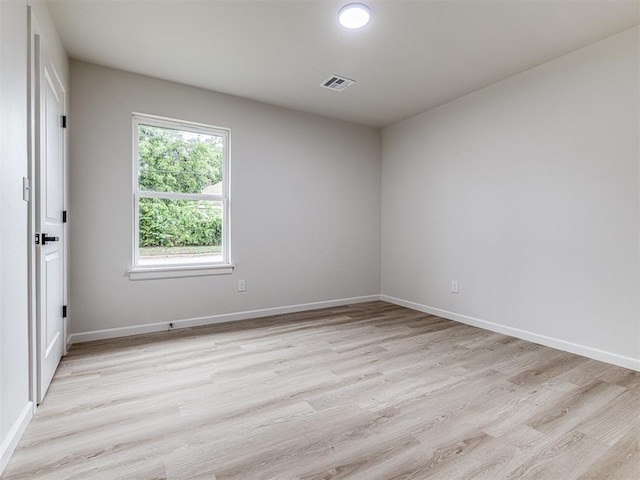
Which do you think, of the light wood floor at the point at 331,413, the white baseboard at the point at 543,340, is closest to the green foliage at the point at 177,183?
the light wood floor at the point at 331,413

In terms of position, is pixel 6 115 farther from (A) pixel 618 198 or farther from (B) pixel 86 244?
(A) pixel 618 198

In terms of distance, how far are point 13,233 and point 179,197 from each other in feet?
6.31

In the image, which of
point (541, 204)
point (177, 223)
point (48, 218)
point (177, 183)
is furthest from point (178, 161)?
point (541, 204)

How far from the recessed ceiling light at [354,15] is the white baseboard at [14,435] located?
2.90 metres

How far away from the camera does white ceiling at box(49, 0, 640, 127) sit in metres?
2.19

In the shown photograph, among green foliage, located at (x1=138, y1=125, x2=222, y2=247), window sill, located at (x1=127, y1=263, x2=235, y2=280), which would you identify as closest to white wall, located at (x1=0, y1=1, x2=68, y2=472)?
window sill, located at (x1=127, y1=263, x2=235, y2=280)

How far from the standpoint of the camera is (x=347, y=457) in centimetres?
147

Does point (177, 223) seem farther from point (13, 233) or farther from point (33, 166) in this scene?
point (13, 233)

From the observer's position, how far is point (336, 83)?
3.28 m

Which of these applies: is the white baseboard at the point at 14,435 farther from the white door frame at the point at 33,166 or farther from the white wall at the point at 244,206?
the white wall at the point at 244,206

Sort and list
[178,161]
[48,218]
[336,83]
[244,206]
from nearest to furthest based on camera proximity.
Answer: [48,218], [336,83], [178,161], [244,206]

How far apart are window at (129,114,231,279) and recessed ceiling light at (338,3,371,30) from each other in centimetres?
182

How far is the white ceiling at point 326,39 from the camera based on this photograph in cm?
219

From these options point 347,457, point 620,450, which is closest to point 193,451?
A: point 347,457
